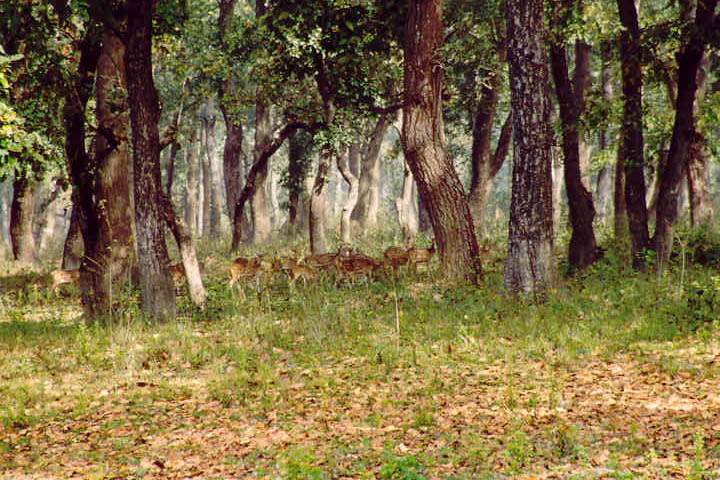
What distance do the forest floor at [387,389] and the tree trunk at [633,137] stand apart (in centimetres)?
145

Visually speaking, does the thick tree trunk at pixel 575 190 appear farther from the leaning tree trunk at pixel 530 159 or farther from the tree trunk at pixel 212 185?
the tree trunk at pixel 212 185

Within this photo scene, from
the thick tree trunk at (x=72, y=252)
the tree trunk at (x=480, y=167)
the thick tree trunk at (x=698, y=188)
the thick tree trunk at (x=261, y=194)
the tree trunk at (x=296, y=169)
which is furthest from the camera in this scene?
the tree trunk at (x=296, y=169)

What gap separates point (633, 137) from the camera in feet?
45.4

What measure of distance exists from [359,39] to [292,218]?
38.8 ft

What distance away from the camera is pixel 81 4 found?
12.4 metres

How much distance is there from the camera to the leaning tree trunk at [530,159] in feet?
37.7

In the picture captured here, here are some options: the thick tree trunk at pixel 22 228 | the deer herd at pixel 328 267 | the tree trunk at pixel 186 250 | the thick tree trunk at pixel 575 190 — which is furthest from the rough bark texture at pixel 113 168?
the thick tree trunk at pixel 575 190

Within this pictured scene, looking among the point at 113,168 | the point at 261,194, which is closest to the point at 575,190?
the point at 113,168

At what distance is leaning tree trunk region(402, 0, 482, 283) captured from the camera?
1317 cm

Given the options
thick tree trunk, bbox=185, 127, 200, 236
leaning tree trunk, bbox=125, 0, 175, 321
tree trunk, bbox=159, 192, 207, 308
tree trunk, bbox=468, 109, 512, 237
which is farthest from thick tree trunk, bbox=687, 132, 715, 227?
thick tree trunk, bbox=185, 127, 200, 236

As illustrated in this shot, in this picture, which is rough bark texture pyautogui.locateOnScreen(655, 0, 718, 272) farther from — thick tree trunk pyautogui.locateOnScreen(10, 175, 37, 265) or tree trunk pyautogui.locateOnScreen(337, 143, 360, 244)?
thick tree trunk pyautogui.locateOnScreen(10, 175, 37, 265)

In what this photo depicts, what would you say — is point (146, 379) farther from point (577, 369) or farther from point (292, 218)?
point (292, 218)

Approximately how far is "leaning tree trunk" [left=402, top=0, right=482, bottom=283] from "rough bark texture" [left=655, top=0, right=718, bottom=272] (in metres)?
3.21

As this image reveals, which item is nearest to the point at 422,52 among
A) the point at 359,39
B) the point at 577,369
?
the point at 359,39
